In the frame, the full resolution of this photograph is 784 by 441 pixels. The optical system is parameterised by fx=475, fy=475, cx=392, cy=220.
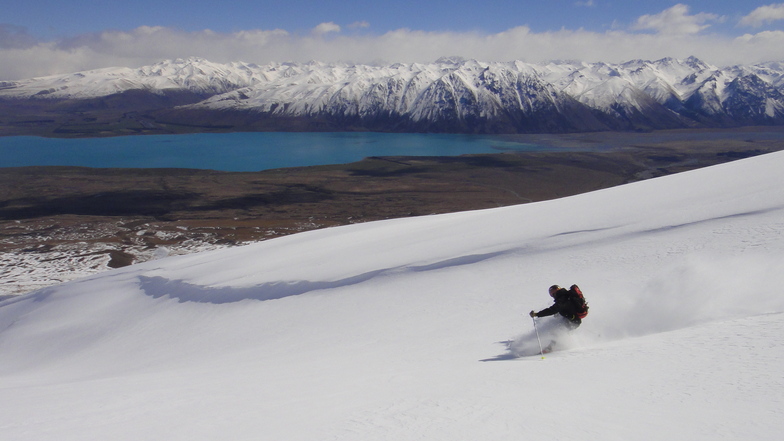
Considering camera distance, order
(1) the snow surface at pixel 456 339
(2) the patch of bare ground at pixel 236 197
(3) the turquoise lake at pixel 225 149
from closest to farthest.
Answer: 1. (1) the snow surface at pixel 456 339
2. (2) the patch of bare ground at pixel 236 197
3. (3) the turquoise lake at pixel 225 149

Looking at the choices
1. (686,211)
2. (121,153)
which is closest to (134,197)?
(121,153)

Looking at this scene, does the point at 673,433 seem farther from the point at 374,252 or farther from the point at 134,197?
the point at 134,197

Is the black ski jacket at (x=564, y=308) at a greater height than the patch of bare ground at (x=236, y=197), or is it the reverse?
the black ski jacket at (x=564, y=308)

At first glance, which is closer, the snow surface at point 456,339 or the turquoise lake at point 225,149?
the snow surface at point 456,339

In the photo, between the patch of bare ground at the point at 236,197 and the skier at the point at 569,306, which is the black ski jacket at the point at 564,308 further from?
the patch of bare ground at the point at 236,197

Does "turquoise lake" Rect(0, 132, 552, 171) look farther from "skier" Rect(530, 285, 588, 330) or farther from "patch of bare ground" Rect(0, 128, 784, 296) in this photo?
"skier" Rect(530, 285, 588, 330)

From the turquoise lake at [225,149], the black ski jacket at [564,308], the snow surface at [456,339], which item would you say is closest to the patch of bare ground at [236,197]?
the turquoise lake at [225,149]
